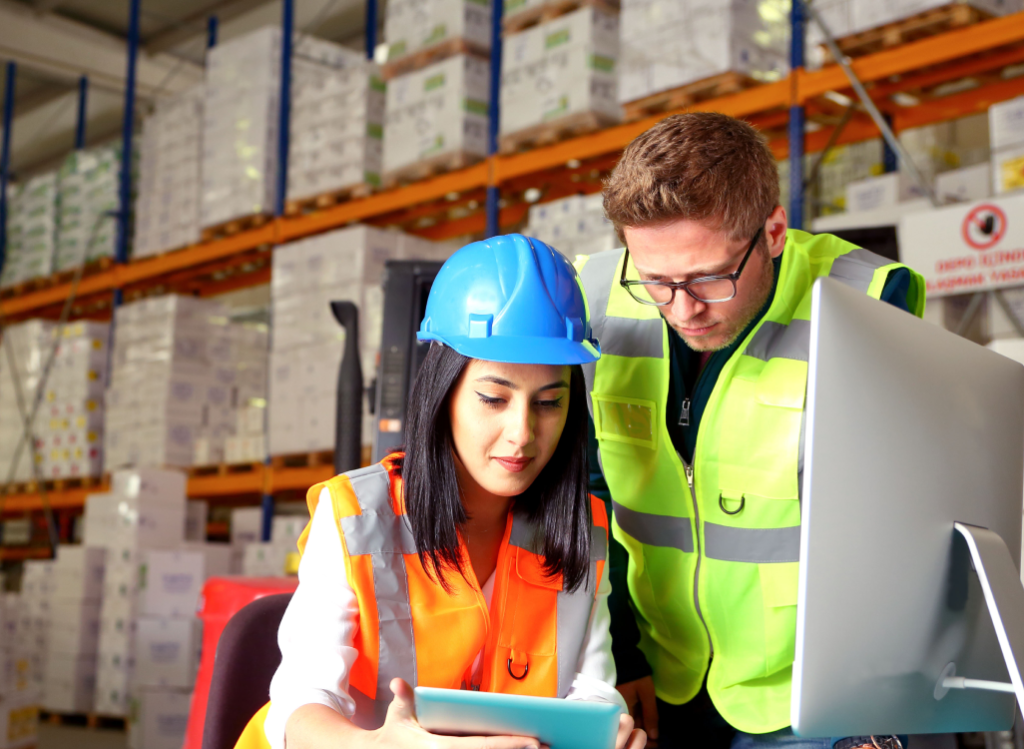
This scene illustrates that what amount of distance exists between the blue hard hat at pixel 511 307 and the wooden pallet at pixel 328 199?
5358 mm

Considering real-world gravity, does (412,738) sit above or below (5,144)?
below

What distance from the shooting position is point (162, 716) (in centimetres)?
654

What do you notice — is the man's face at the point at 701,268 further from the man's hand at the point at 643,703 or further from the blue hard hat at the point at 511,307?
the man's hand at the point at 643,703

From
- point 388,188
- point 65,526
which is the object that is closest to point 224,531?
point 65,526

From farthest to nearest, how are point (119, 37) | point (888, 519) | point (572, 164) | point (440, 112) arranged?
point (119, 37) < point (440, 112) < point (572, 164) < point (888, 519)

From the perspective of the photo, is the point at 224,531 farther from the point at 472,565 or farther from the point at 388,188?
the point at 472,565

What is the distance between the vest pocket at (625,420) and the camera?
200cm

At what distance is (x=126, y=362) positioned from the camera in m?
8.53

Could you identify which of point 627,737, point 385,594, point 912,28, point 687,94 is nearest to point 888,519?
point 627,737

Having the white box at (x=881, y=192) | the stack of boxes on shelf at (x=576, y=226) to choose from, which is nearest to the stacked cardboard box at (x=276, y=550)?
the stack of boxes on shelf at (x=576, y=226)

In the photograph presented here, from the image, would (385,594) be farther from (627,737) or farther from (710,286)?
(710,286)

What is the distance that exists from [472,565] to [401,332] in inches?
81.4

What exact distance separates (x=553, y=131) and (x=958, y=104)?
2310 millimetres

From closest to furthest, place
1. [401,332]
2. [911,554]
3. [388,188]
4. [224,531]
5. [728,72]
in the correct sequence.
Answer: [911,554] < [401,332] < [728,72] < [388,188] < [224,531]
